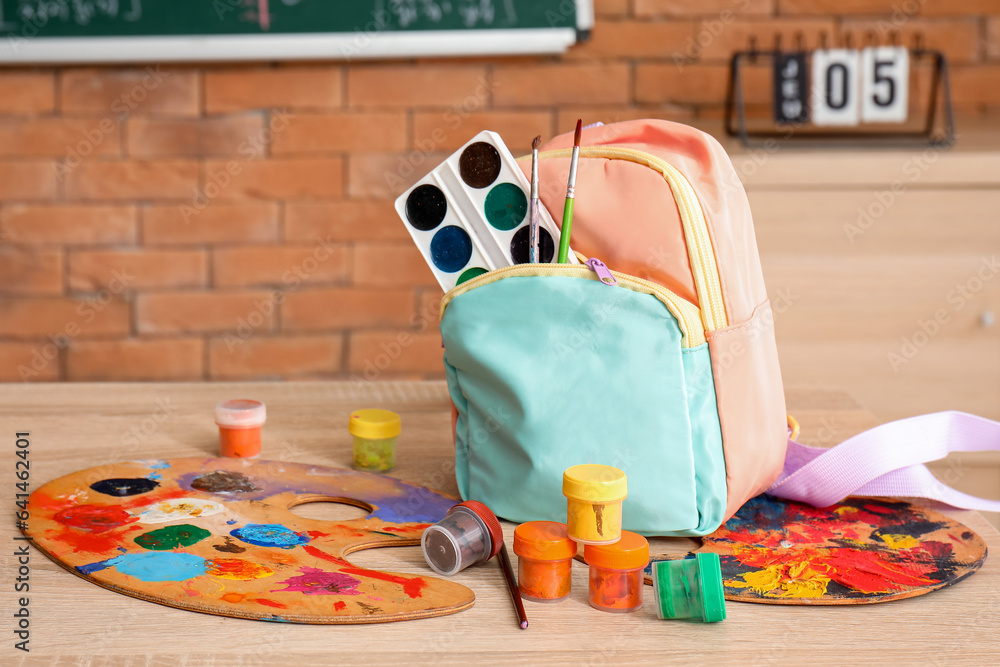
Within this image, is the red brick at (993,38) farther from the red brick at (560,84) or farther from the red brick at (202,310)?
the red brick at (202,310)

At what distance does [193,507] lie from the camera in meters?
0.60

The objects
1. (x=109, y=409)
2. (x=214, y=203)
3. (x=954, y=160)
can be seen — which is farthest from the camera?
(x=214, y=203)

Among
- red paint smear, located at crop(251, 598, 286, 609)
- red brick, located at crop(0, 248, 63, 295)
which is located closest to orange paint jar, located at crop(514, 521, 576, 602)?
red paint smear, located at crop(251, 598, 286, 609)

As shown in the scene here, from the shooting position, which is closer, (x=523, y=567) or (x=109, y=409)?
(x=523, y=567)

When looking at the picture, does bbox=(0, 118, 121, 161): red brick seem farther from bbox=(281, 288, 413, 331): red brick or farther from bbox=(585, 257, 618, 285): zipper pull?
bbox=(585, 257, 618, 285): zipper pull

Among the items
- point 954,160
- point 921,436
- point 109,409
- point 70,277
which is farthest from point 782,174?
point 70,277

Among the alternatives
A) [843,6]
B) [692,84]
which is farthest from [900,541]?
[843,6]

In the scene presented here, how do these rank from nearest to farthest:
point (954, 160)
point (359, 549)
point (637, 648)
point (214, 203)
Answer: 1. point (637, 648)
2. point (359, 549)
3. point (954, 160)
4. point (214, 203)

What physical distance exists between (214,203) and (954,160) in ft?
4.14

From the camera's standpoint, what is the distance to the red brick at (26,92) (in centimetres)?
158

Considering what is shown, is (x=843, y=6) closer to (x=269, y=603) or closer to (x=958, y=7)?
(x=958, y=7)

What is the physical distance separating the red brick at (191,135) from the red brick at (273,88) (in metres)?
0.03

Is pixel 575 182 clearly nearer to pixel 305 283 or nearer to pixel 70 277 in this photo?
pixel 305 283

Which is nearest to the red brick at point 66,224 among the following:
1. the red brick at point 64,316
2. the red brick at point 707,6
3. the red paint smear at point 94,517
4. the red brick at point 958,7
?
the red brick at point 64,316
